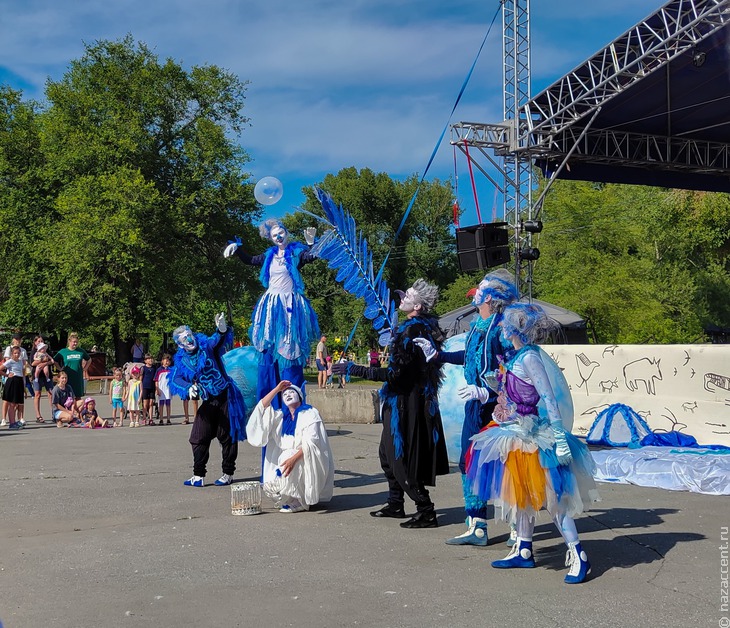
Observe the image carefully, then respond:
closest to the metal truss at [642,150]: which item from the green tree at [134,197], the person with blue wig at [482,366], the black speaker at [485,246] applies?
the black speaker at [485,246]

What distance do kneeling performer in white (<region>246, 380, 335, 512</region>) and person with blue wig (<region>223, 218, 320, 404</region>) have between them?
282 mm

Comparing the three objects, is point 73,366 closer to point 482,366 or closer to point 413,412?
point 413,412

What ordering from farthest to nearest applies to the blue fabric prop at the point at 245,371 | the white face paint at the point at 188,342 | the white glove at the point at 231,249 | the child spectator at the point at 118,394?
the child spectator at the point at 118,394
the blue fabric prop at the point at 245,371
the white face paint at the point at 188,342
the white glove at the point at 231,249

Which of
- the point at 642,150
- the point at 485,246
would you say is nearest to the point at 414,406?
the point at 485,246

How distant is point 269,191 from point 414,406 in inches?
102

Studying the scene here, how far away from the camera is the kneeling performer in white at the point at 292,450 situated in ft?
22.8

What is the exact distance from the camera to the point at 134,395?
1528 centimetres

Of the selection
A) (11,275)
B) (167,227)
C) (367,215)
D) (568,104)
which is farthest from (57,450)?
(367,215)

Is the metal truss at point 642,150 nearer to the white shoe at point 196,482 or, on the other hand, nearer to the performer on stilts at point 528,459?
the white shoe at point 196,482

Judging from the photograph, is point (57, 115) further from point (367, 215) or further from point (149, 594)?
point (149, 594)

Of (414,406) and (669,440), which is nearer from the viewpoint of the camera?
(414,406)

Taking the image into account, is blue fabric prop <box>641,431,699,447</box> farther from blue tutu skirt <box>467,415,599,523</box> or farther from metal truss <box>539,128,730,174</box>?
metal truss <box>539,128,730,174</box>

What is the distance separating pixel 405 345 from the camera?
6.33m

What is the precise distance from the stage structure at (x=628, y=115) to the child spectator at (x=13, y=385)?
32.1 ft
